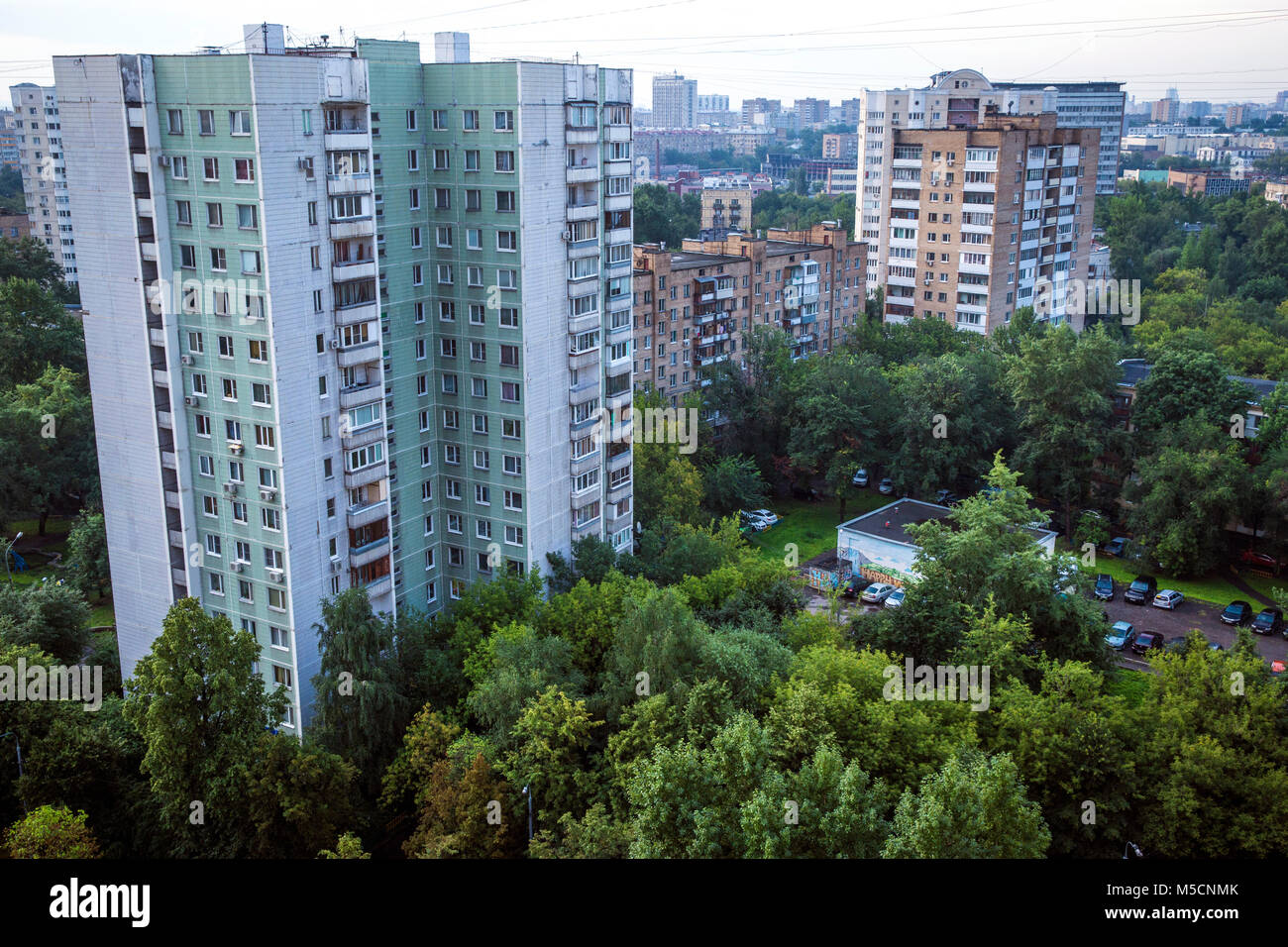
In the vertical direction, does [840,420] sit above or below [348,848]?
above

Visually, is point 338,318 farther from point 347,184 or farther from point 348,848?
point 348,848

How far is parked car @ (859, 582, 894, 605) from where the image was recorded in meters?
41.2

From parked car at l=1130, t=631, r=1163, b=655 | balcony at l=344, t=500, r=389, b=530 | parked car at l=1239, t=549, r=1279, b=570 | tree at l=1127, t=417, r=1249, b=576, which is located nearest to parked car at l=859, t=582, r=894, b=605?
parked car at l=1130, t=631, r=1163, b=655

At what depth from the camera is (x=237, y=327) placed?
25.9m

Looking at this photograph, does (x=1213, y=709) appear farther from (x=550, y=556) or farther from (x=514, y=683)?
(x=550, y=556)

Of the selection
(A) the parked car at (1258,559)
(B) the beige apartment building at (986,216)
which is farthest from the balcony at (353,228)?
(B) the beige apartment building at (986,216)

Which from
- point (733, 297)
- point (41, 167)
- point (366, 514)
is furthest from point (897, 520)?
point (41, 167)

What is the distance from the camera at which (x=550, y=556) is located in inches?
1289

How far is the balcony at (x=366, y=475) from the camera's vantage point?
92.5 feet

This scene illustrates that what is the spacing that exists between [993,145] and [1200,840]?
4934cm

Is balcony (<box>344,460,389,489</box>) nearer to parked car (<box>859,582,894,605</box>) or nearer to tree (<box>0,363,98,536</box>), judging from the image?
parked car (<box>859,582,894,605</box>)

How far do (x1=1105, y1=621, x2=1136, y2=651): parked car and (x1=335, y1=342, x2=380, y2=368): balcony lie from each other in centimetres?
2586

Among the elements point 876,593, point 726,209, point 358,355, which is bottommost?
point 876,593

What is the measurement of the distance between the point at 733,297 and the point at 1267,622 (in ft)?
101
